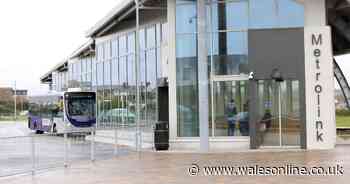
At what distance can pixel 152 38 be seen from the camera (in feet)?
98.8

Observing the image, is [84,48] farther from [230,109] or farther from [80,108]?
[230,109]

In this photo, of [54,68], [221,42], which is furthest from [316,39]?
[54,68]

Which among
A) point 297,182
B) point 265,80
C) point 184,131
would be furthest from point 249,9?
point 297,182

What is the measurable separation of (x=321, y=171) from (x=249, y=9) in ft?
35.2

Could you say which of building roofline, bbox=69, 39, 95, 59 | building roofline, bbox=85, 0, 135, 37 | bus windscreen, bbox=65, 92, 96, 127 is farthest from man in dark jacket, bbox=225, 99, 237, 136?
building roofline, bbox=69, 39, 95, 59

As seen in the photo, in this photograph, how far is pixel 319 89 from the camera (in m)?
23.1

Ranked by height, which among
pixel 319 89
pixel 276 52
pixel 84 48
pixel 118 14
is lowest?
pixel 319 89

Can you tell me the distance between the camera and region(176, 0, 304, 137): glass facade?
2409 cm

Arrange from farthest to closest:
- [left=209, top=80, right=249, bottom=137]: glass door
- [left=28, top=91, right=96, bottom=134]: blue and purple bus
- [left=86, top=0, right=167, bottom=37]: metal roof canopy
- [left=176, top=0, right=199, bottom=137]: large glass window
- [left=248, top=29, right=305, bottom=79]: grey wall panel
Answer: [left=28, top=91, right=96, bottom=134]: blue and purple bus, [left=86, top=0, right=167, bottom=37]: metal roof canopy, [left=176, top=0, right=199, bottom=137]: large glass window, [left=209, top=80, right=249, bottom=137]: glass door, [left=248, top=29, right=305, bottom=79]: grey wall panel

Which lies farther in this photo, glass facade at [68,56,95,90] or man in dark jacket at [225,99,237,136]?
glass facade at [68,56,95,90]

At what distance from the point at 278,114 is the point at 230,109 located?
2.07 m

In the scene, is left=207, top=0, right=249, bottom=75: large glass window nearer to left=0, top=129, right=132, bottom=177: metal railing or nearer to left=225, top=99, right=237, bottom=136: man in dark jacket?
left=225, top=99, right=237, bottom=136: man in dark jacket

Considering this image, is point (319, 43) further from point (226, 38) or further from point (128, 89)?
point (128, 89)

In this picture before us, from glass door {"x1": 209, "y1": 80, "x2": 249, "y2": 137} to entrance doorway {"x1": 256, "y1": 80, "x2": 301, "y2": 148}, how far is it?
0.72m
